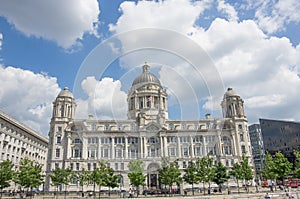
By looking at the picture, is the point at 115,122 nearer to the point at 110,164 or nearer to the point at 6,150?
the point at 110,164

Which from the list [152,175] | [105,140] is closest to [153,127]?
[152,175]

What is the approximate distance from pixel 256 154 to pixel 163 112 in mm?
64721

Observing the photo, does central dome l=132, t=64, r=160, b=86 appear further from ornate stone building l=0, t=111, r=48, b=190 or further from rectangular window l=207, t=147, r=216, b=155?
ornate stone building l=0, t=111, r=48, b=190

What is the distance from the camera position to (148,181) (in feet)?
250

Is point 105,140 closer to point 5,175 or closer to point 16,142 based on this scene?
point 16,142

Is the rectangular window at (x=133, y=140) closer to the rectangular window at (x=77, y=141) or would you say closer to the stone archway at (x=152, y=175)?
the stone archway at (x=152, y=175)

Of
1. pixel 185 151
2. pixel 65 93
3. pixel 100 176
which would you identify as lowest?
pixel 100 176

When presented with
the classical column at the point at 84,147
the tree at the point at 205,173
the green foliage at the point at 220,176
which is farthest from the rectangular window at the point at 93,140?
the green foliage at the point at 220,176

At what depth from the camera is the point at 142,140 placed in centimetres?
7788

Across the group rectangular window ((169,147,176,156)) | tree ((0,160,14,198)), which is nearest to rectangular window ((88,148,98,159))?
rectangular window ((169,147,176,156))

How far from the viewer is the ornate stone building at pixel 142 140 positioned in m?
75.4

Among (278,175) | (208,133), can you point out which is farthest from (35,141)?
(278,175)

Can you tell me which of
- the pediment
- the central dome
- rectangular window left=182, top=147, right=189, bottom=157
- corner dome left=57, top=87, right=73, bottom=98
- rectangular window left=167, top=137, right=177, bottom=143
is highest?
the central dome

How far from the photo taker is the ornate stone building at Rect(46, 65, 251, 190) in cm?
7538
